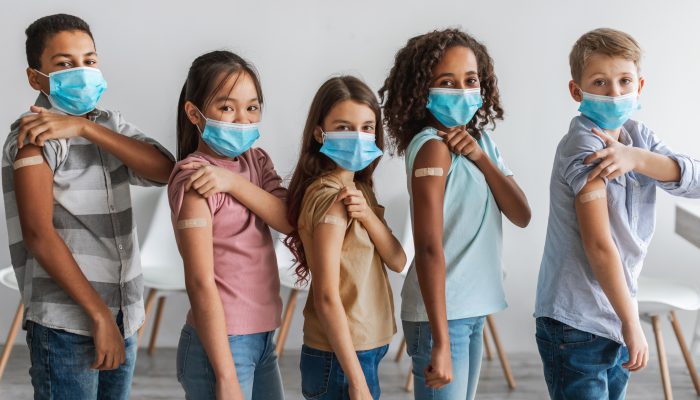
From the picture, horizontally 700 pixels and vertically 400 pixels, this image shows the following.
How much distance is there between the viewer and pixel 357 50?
3680 millimetres

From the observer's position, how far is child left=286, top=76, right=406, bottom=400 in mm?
1590

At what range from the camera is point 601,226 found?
1.58 metres

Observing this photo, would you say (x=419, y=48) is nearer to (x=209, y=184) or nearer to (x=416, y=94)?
(x=416, y=94)

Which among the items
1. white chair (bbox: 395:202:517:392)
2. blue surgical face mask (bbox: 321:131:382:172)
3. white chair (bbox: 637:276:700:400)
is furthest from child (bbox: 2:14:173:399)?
white chair (bbox: 637:276:700:400)

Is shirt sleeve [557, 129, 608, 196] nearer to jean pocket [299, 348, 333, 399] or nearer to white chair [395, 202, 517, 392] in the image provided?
jean pocket [299, 348, 333, 399]

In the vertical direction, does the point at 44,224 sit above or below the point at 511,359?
above

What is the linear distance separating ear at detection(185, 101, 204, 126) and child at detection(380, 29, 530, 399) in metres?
0.42

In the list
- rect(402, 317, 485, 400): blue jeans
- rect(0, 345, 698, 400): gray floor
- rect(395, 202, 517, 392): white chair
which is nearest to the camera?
rect(402, 317, 485, 400): blue jeans

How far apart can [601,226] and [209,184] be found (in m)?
0.75

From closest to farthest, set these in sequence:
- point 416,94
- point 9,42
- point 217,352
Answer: point 217,352 → point 416,94 → point 9,42

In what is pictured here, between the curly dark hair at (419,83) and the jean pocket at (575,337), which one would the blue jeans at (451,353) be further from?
the curly dark hair at (419,83)

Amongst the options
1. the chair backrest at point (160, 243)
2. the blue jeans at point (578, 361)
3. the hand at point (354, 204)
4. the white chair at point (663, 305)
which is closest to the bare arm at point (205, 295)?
the hand at point (354, 204)

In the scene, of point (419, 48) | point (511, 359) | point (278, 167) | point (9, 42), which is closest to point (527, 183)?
point (511, 359)

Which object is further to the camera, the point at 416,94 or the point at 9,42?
the point at 9,42
